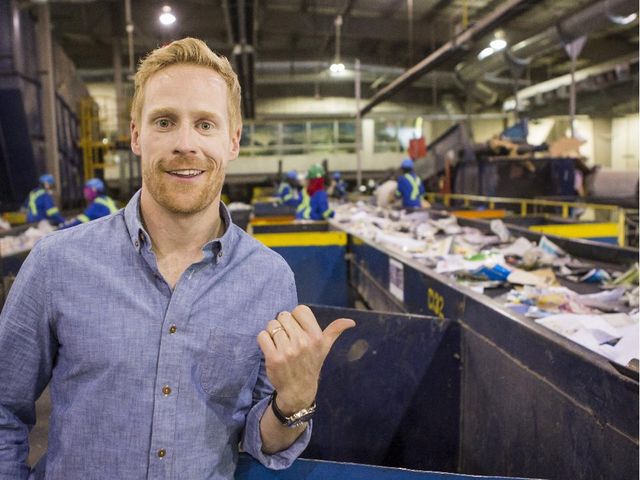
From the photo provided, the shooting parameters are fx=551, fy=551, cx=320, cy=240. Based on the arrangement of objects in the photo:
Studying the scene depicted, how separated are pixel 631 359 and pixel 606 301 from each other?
1.44m

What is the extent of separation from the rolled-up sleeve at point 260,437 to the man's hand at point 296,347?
0.18m

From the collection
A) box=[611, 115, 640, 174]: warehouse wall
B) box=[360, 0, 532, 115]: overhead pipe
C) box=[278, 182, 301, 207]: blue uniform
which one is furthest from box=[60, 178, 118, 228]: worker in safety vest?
box=[611, 115, 640, 174]: warehouse wall

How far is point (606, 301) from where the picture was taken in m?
3.13

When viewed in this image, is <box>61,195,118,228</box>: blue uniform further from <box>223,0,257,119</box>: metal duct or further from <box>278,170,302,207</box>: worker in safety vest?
<box>278,170,302,207</box>: worker in safety vest

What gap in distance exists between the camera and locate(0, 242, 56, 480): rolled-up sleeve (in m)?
1.17

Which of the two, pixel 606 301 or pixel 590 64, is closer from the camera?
pixel 606 301

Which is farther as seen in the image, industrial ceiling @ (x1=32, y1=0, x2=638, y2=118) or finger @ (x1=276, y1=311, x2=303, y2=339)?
industrial ceiling @ (x1=32, y1=0, x2=638, y2=118)

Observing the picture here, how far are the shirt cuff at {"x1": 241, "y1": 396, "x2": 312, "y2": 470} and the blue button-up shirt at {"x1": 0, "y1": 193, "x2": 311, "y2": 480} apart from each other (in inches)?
3.1

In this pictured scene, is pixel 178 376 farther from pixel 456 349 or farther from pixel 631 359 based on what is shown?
pixel 456 349

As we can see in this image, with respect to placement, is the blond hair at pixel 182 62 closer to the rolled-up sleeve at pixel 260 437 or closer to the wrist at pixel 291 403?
the rolled-up sleeve at pixel 260 437

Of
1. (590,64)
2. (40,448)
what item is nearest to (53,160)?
(40,448)

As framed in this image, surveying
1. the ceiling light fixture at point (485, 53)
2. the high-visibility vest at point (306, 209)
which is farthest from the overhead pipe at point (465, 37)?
the high-visibility vest at point (306, 209)

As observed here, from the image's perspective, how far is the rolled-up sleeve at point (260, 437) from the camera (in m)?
1.32

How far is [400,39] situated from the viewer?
662 inches
